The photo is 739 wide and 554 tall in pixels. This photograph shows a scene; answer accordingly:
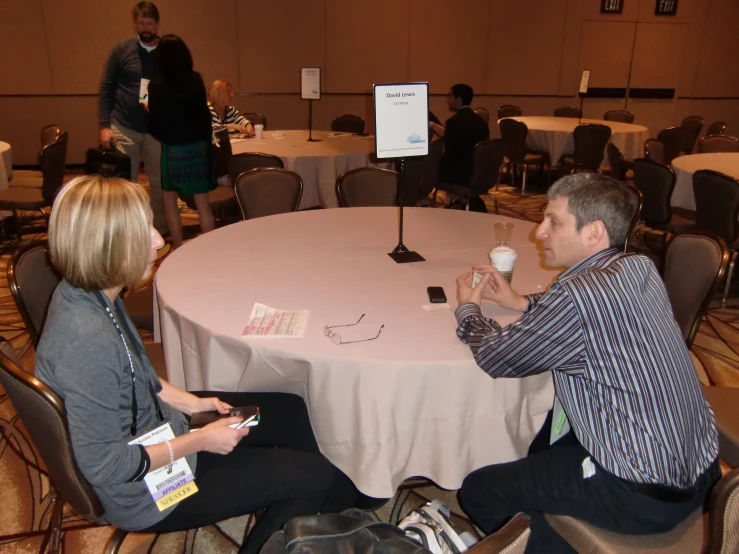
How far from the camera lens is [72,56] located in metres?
8.27

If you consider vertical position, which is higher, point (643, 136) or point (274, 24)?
point (274, 24)

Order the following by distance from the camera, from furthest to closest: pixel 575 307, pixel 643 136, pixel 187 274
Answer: pixel 643 136 → pixel 187 274 → pixel 575 307

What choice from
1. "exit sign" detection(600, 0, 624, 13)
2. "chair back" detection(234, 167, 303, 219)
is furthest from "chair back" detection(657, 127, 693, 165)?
"chair back" detection(234, 167, 303, 219)

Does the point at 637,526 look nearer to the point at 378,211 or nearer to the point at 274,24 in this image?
the point at 378,211

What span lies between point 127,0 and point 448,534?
883 centimetres

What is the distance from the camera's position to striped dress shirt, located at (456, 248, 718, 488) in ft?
4.58

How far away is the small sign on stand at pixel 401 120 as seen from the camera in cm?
230

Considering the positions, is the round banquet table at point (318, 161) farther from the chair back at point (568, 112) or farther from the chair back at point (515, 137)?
the chair back at point (568, 112)

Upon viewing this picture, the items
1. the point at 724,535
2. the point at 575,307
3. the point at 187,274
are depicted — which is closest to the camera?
the point at 724,535

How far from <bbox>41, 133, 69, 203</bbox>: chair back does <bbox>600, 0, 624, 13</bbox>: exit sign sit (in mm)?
9036

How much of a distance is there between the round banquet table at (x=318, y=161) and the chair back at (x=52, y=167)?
1.41 m

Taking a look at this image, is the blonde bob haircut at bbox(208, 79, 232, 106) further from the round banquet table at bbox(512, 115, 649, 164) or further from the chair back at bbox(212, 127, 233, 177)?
the round banquet table at bbox(512, 115, 649, 164)

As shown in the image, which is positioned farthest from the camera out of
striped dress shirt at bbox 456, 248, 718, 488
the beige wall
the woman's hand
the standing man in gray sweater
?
the beige wall

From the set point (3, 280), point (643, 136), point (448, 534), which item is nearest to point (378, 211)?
point (448, 534)
